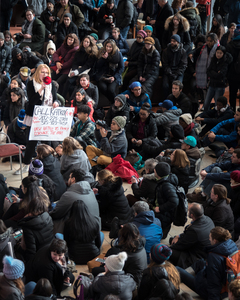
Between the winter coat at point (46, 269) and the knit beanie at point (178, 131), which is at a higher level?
the knit beanie at point (178, 131)

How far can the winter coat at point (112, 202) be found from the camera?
5.84m

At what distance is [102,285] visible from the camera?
3908 millimetres

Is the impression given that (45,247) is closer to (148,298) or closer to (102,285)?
(102,285)

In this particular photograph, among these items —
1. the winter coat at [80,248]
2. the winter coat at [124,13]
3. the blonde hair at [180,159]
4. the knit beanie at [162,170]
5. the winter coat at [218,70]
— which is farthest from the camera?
the winter coat at [124,13]

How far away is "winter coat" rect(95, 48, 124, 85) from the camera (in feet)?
31.7

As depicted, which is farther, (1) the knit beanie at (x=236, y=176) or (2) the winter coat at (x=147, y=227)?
(1) the knit beanie at (x=236, y=176)

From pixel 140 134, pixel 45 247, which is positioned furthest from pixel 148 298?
pixel 140 134

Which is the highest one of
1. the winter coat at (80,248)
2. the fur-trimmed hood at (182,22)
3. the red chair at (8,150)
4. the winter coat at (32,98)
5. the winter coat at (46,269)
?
the fur-trimmed hood at (182,22)

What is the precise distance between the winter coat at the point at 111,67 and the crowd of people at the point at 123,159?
24mm

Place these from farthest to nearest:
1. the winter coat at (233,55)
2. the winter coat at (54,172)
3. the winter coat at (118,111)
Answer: the winter coat at (233,55) → the winter coat at (118,111) → the winter coat at (54,172)

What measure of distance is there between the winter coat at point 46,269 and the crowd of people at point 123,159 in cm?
1

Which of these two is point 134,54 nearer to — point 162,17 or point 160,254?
point 162,17

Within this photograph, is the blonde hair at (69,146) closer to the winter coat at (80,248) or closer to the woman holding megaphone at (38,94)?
the woman holding megaphone at (38,94)

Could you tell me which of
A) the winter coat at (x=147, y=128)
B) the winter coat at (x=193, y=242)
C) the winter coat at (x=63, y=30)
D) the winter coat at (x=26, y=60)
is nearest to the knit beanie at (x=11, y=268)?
the winter coat at (x=193, y=242)
